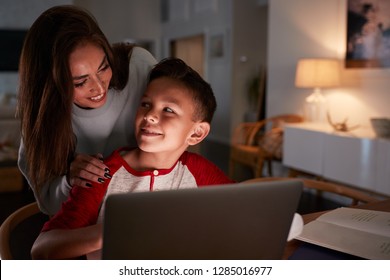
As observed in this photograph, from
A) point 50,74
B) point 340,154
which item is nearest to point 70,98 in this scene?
point 50,74

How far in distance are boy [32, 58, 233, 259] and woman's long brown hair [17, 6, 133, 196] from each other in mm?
78

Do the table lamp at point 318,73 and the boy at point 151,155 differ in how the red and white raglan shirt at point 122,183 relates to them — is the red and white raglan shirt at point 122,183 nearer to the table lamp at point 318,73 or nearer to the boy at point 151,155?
the boy at point 151,155

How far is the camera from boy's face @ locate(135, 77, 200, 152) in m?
0.58

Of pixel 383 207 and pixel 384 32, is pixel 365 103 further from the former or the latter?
pixel 383 207

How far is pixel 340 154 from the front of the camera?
2.59 metres

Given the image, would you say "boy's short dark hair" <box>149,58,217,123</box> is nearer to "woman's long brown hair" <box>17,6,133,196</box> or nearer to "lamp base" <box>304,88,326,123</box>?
"woman's long brown hair" <box>17,6,133,196</box>

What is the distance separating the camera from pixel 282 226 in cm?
47

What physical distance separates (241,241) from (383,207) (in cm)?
51

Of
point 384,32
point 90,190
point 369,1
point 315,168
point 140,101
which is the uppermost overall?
point 369,1

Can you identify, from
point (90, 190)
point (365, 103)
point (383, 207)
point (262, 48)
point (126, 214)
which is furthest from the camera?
point (262, 48)

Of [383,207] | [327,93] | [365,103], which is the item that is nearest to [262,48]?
[327,93]

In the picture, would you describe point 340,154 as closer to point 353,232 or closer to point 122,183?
point 353,232

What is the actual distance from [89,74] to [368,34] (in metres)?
2.58

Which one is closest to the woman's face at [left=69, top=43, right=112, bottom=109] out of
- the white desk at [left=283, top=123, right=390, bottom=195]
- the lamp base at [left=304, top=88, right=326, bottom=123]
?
the white desk at [left=283, top=123, right=390, bottom=195]
